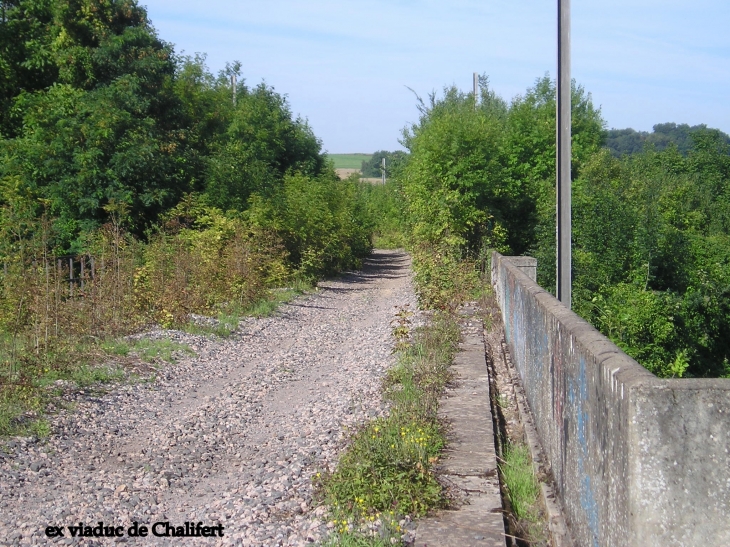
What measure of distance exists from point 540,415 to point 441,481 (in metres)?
1.29

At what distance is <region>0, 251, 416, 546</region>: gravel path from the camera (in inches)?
206

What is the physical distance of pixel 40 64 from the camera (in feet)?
75.6

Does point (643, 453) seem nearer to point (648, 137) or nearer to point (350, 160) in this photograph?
point (648, 137)

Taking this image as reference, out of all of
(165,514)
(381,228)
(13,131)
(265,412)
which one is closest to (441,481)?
(165,514)

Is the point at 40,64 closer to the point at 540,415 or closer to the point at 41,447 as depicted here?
the point at 41,447

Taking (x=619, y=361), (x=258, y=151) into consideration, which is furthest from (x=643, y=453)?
(x=258, y=151)

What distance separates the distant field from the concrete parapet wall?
136605 mm

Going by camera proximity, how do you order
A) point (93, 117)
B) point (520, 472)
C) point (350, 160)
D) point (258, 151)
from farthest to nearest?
point (350, 160), point (258, 151), point (93, 117), point (520, 472)

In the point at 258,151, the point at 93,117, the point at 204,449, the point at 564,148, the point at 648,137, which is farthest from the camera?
the point at 648,137

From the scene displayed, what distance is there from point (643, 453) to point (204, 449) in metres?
5.16

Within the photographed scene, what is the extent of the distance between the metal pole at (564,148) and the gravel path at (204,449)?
2.41 metres

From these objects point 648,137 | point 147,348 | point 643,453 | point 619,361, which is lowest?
point 147,348

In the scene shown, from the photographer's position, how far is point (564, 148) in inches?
318

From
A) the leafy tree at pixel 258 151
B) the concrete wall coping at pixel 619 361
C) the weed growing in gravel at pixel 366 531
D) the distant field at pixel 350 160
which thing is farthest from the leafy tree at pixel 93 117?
the distant field at pixel 350 160
